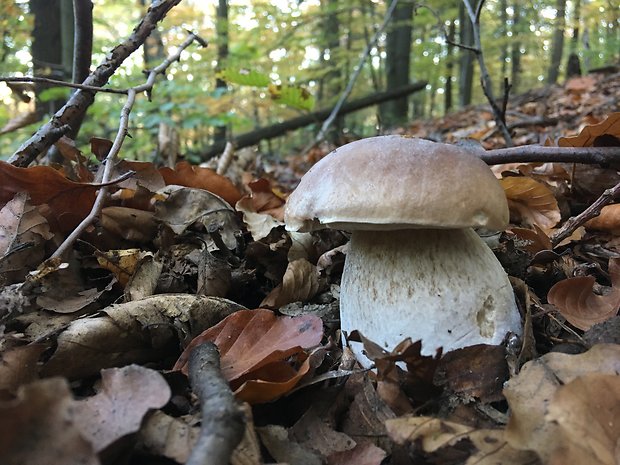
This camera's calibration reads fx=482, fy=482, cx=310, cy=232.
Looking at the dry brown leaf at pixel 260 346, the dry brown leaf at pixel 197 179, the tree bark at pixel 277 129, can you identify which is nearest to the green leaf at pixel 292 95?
the tree bark at pixel 277 129

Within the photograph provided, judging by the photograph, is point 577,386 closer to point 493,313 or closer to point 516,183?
point 493,313

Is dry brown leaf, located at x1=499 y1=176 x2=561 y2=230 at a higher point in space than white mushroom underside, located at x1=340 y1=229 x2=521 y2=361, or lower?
higher

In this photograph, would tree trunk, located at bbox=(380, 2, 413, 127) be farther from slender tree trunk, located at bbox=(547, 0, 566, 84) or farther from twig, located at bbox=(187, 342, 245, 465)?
twig, located at bbox=(187, 342, 245, 465)

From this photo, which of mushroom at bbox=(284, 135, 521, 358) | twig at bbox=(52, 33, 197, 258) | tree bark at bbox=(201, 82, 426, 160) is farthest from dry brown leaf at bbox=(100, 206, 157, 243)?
tree bark at bbox=(201, 82, 426, 160)

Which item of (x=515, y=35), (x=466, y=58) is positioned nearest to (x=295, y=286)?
(x=466, y=58)

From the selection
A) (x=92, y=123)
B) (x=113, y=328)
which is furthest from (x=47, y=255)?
(x=92, y=123)

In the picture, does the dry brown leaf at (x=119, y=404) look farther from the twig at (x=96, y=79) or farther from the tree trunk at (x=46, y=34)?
the tree trunk at (x=46, y=34)
